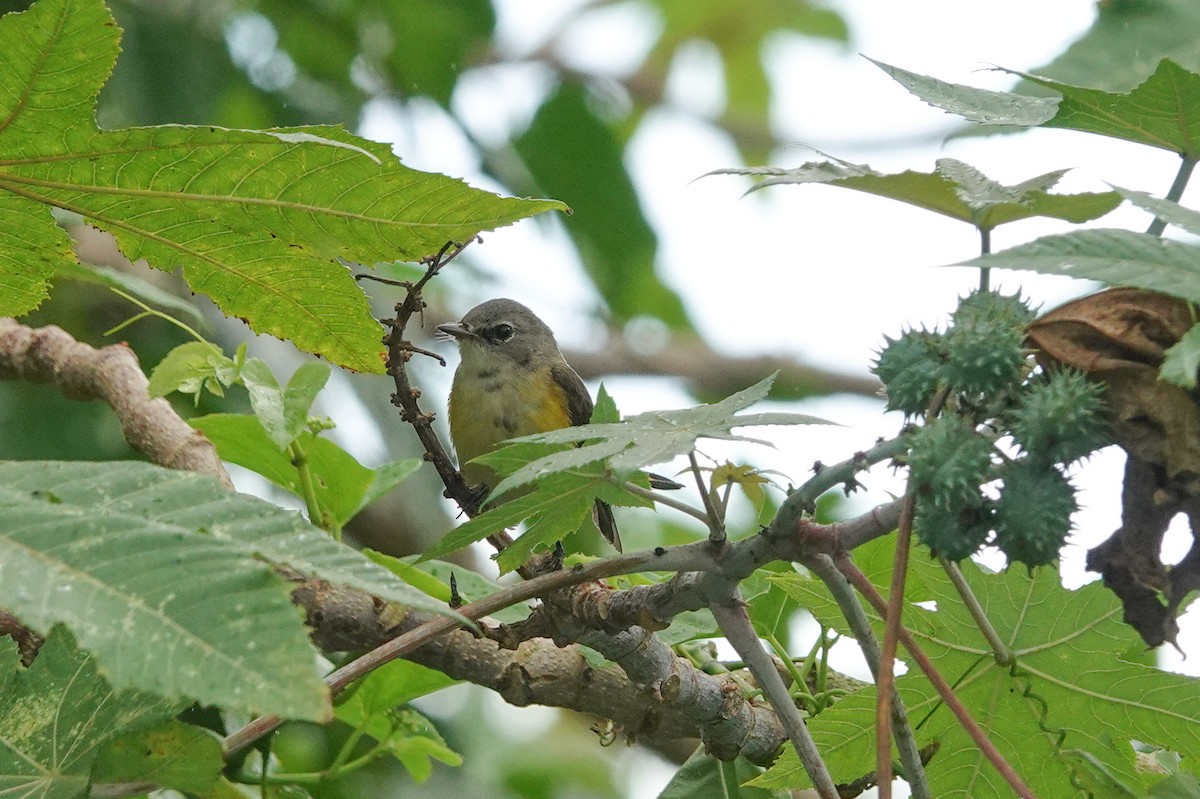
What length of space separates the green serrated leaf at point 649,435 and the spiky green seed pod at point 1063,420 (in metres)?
0.24

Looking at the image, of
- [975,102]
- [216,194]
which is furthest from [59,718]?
[975,102]

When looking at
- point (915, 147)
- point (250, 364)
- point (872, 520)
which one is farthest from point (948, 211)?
point (915, 147)

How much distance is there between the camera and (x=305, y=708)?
3.64 ft

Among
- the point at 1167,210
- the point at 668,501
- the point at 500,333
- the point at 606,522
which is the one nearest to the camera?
the point at 1167,210

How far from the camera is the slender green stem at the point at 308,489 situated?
2457 mm

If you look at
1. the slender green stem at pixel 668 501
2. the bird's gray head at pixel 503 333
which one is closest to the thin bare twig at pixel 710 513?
the slender green stem at pixel 668 501

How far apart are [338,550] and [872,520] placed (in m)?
0.68

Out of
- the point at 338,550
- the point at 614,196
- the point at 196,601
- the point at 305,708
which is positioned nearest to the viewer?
the point at 305,708

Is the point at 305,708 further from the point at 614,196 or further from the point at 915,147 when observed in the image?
Answer: the point at 915,147

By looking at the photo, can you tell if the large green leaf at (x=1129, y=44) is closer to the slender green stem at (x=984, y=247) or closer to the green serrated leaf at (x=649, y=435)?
the slender green stem at (x=984, y=247)

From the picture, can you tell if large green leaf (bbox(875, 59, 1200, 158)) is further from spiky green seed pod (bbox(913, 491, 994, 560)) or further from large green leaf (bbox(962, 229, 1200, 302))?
spiky green seed pod (bbox(913, 491, 994, 560))

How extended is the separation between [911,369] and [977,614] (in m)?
0.46

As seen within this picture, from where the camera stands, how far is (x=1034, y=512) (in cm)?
141

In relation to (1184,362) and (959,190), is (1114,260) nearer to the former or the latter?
(1184,362)
